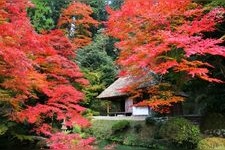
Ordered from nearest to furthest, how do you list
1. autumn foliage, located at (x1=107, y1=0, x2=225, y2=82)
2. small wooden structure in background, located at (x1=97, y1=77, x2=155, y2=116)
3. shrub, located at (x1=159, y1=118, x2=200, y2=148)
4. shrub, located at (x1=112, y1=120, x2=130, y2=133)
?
autumn foliage, located at (x1=107, y1=0, x2=225, y2=82) < shrub, located at (x1=159, y1=118, x2=200, y2=148) < shrub, located at (x1=112, y1=120, x2=130, y2=133) < small wooden structure in background, located at (x1=97, y1=77, x2=155, y2=116)

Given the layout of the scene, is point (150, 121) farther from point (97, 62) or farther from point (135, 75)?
point (97, 62)

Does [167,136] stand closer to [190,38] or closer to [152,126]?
[152,126]

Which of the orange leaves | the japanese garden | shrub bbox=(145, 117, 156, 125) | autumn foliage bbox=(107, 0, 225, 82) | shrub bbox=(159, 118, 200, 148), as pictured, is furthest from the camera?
shrub bbox=(145, 117, 156, 125)

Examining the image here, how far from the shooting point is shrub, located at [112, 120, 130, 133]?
1997 cm

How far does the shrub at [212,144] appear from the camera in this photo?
13469 mm

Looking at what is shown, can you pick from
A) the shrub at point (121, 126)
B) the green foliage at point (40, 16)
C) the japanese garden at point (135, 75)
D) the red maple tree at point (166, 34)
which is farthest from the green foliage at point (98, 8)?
the red maple tree at point (166, 34)

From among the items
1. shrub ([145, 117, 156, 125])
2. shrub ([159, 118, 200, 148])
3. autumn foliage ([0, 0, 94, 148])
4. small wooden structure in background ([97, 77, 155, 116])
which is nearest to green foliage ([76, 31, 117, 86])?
small wooden structure in background ([97, 77, 155, 116])

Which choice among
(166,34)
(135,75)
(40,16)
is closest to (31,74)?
(166,34)

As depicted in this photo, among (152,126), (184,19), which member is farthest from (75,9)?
(184,19)

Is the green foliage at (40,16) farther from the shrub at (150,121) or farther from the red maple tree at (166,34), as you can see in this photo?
the red maple tree at (166,34)

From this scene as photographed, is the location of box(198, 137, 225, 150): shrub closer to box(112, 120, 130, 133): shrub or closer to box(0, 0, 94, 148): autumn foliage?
box(0, 0, 94, 148): autumn foliage

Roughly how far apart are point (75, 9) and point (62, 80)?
1769 cm

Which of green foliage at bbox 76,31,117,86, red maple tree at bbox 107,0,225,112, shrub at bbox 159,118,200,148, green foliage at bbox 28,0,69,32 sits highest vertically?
green foliage at bbox 28,0,69,32

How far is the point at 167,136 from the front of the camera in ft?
51.3
